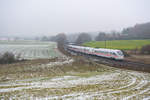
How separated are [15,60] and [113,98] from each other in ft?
116

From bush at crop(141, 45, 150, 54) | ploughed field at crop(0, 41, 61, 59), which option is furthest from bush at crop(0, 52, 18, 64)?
bush at crop(141, 45, 150, 54)

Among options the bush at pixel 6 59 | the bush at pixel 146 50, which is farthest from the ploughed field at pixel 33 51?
the bush at pixel 146 50

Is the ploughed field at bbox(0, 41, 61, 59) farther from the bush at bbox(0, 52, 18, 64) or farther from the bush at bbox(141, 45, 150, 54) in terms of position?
the bush at bbox(141, 45, 150, 54)

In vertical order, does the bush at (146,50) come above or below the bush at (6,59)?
above

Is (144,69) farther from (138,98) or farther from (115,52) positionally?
(138,98)

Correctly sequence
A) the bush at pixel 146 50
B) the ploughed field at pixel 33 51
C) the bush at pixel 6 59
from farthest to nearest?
the ploughed field at pixel 33 51, the bush at pixel 146 50, the bush at pixel 6 59

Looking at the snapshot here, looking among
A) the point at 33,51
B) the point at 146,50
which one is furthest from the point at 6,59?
the point at 146,50

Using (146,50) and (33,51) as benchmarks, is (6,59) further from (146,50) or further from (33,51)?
(146,50)

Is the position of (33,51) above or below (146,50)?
below

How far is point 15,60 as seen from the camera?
37844 mm

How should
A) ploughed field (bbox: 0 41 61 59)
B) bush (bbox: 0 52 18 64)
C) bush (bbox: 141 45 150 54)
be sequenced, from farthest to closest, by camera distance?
ploughed field (bbox: 0 41 61 59), bush (bbox: 141 45 150 54), bush (bbox: 0 52 18 64)

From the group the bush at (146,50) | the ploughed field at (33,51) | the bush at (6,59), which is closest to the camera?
the bush at (6,59)

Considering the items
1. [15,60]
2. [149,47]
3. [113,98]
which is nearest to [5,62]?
[15,60]

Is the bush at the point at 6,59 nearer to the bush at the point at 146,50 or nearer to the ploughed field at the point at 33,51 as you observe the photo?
the ploughed field at the point at 33,51
